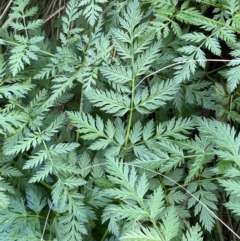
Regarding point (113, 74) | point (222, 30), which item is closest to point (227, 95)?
point (222, 30)

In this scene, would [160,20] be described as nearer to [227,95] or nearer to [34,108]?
[227,95]

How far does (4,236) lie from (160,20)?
2.47 feet

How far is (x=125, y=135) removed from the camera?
1.27m

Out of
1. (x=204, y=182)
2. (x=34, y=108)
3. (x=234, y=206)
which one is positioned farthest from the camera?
(x=34, y=108)

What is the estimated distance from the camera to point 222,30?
1231 millimetres

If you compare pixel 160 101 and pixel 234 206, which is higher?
pixel 160 101

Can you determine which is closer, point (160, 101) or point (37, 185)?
point (160, 101)

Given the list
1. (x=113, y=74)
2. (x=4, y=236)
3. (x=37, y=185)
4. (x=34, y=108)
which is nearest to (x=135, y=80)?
(x=113, y=74)

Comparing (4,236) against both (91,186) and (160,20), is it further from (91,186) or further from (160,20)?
(160,20)

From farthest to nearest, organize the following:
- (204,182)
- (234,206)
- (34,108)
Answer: (34,108) → (204,182) → (234,206)

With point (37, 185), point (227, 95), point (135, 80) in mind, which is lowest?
point (37, 185)

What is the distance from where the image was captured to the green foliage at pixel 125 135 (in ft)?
3.86

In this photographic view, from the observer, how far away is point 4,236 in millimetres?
1195

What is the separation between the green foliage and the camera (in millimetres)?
1178
